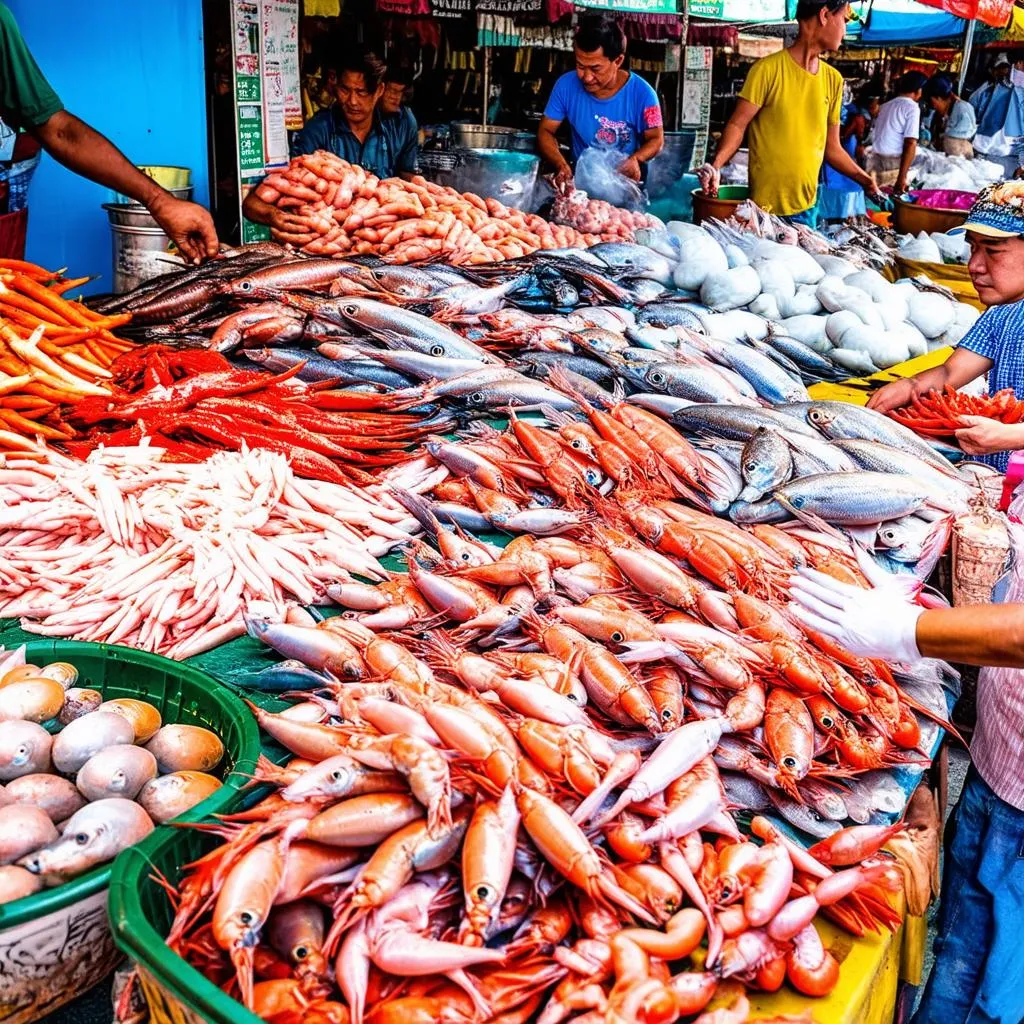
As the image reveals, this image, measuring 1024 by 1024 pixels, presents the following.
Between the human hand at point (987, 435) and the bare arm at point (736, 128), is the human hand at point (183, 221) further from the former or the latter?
the bare arm at point (736, 128)

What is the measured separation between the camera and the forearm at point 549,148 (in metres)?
7.27

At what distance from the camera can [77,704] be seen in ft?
6.00

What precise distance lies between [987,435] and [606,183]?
4.23m

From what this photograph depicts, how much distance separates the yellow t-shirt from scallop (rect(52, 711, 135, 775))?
6.91 meters

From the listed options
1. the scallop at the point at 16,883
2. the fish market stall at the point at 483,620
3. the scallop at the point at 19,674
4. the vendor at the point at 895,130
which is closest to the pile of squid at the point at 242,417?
the fish market stall at the point at 483,620

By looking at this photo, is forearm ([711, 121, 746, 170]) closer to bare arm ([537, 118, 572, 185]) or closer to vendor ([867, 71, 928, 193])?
bare arm ([537, 118, 572, 185])

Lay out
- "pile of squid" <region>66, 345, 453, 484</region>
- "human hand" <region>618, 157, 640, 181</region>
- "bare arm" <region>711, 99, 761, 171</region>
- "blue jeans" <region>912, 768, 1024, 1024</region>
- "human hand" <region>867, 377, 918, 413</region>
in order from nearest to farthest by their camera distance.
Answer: "blue jeans" <region>912, 768, 1024, 1024</region> < "pile of squid" <region>66, 345, 453, 484</region> < "human hand" <region>867, 377, 918, 413</region> < "human hand" <region>618, 157, 640, 181</region> < "bare arm" <region>711, 99, 761, 171</region>

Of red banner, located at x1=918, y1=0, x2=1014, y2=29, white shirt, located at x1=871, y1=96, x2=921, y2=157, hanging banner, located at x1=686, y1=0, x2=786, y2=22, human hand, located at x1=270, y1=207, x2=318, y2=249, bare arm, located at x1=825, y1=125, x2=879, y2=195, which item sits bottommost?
human hand, located at x1=270, y1=207, x2=318, y2=249

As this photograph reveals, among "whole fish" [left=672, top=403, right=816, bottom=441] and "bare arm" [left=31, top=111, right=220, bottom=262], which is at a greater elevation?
"bare arm" [left=31, top=111, right=220, bottom=262]

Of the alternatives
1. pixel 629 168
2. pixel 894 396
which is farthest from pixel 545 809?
Result: pixel 629 168

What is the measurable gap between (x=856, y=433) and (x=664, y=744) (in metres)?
1.99

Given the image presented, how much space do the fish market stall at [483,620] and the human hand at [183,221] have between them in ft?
0.43

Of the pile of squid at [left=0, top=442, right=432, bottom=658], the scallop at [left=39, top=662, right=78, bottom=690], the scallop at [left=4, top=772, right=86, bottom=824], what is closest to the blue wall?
the pile of squid at [left=0, top=442, right=432, bottom=658]

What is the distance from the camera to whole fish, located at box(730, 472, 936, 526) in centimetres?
276
